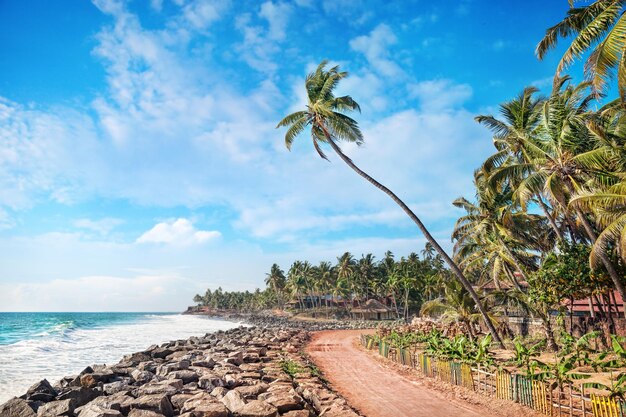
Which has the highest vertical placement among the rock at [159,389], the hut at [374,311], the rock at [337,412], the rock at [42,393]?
the rock at [159,389]

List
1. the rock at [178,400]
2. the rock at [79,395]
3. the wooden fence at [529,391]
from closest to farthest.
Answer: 1. the wooden fence at [529,391]
2. the rock at [178,400]
3. the rock at [79,395]

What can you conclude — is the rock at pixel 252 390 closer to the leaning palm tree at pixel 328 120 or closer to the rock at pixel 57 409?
the rock at pixel 57 409

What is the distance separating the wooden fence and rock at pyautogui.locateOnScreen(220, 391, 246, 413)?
24.2ft

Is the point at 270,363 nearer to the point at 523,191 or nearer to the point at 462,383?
the point at 462,383

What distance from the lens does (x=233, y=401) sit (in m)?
9.60

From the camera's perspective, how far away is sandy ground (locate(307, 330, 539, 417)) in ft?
35.0

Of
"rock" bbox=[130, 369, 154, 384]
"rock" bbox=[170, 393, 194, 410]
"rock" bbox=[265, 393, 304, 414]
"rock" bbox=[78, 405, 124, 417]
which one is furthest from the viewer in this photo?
"rock" bbox=[130, 369, 154, 384]

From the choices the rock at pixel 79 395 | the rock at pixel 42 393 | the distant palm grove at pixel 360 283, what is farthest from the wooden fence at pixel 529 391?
the distant palm grove at pixel 360 283

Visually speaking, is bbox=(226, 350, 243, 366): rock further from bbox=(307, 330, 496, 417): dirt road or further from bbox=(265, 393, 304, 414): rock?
bbox=(265, 393, 304, 414): rock

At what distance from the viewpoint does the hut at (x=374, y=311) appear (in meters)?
68.3

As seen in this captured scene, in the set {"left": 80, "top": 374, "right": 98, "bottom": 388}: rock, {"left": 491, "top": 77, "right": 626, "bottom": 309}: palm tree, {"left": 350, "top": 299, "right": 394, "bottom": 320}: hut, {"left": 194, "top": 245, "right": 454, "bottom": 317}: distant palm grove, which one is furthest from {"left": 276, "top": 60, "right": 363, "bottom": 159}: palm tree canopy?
{"left": 350, "top": 299, "right": 394, "bottom": 320}: hut

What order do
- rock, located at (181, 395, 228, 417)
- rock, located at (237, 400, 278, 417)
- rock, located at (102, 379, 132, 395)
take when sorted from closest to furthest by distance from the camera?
1. rock, located at (181, 395, 228, 417)
2. rock, located at (237, 400, 278, 417)
3. rock, located at (102, 379, 132, 395)

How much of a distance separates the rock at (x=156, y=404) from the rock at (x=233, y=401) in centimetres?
132

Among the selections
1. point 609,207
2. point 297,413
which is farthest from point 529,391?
point 609,207
